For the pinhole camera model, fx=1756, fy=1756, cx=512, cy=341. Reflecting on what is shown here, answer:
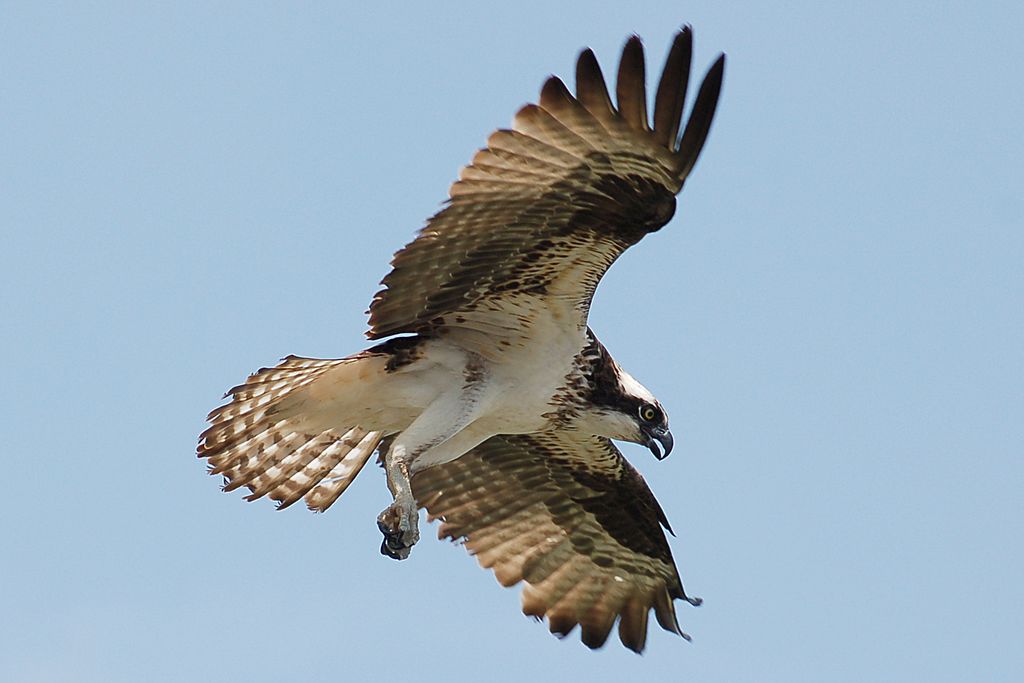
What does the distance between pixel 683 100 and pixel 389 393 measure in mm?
2400

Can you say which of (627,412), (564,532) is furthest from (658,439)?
(564,532)

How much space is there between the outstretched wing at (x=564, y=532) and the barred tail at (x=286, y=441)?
0.69 m

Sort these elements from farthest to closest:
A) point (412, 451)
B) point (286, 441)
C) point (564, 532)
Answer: point (564, 532) < point (286, 441) < point (412, 451)

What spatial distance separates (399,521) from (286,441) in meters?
1.19

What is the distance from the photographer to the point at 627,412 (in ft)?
30.8

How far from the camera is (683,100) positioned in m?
7.93

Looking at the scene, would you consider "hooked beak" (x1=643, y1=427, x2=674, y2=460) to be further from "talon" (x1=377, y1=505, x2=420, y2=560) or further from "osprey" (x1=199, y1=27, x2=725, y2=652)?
"talon" (x1=377, y1=505, x2=420, y2=560)

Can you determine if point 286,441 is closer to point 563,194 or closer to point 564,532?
point 564,532

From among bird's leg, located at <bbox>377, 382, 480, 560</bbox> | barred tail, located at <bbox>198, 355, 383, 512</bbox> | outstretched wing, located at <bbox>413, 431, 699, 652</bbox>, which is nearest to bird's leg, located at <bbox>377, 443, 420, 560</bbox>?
bird's leg, located at <bbox>377, 382, 480, 560</bbox>

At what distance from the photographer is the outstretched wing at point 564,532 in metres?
10.4

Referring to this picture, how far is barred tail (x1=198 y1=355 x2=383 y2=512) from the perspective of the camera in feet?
30.8

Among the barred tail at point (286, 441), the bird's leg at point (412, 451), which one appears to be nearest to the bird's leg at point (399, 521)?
the bird's leg at point (412, 451)

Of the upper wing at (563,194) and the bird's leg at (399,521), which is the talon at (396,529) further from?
the upper wing at (563,194)

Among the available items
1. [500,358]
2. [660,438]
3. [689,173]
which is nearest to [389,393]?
[500,358]
